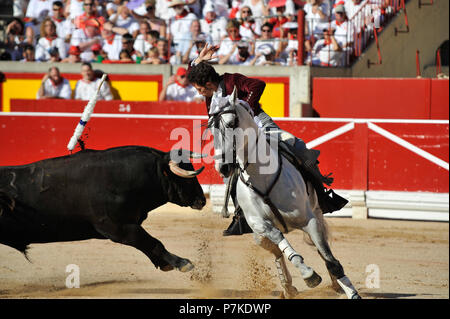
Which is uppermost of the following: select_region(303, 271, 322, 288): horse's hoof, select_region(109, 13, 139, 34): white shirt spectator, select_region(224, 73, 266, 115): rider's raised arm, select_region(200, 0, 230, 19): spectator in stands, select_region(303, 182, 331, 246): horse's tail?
select_region(200, 0, 230, 19): spectator in stands

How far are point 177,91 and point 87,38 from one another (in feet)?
7.28

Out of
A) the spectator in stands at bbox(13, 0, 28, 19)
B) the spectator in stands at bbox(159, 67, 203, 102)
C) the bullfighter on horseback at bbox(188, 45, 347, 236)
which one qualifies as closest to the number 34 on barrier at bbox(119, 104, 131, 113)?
the spectator in stands at bbox(159, 67, 203, 102)

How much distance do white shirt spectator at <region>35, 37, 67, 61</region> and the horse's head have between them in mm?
9229

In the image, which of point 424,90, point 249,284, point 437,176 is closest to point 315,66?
point 424,90

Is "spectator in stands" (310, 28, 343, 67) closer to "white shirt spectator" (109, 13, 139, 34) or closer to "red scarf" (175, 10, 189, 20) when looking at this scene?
"red scarf" (175, 10, 189, 20)

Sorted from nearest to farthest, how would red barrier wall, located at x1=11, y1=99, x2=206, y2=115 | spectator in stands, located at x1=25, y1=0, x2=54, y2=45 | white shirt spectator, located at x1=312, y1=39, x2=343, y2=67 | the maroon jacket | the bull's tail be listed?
the bull's tail < the maroon jacket < red barrier wall, located at x1=11, y1=99, x2=206, y2=115 < white shirt spectator, located at x1=312, y1=39, x2=343, y2=67 < spectator in stands, located at x1=25, y1=0, x2=54, y2=45

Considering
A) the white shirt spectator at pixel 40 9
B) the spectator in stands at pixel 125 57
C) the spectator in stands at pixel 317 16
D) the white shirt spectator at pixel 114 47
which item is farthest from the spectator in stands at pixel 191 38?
the white shirt spectator at pixel 40 9

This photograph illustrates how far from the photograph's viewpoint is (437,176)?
37.3ft

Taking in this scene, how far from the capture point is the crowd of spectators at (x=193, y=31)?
1340cm

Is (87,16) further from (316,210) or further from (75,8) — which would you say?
(316,210)

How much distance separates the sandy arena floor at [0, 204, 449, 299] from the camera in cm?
712

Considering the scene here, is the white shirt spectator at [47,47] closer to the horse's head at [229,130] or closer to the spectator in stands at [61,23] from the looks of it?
the spectator in stands at [61,23]

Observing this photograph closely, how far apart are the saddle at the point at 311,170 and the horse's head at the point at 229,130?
2.43ft
